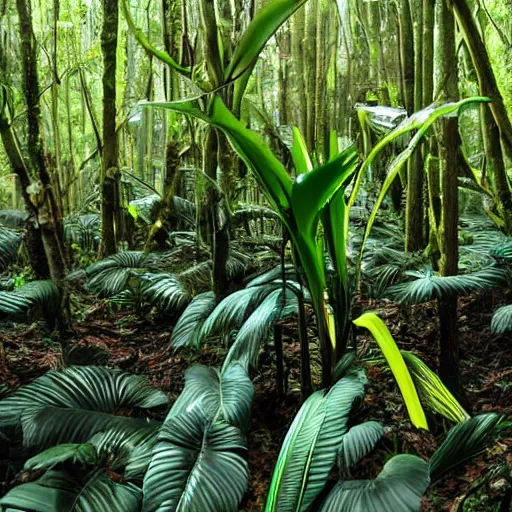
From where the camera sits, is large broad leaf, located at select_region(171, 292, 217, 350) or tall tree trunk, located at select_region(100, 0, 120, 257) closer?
large broad leaf, located at select_region(171, 292, 217, 350)

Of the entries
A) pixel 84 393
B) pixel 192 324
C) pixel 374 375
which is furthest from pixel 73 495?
pixel 374 375

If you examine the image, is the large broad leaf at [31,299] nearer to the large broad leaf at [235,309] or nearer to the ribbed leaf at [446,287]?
the large broad leaf at [235,309]

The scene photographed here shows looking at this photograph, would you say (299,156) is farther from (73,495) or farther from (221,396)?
Result: (73,495)

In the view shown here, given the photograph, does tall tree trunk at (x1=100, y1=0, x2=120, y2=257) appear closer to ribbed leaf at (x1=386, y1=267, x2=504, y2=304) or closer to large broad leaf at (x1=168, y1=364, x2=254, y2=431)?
large broad leaf at (x1=168, y1=364, x2=254, y2=431)

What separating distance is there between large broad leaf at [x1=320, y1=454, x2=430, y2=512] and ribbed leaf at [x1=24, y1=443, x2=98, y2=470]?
1.77 feet

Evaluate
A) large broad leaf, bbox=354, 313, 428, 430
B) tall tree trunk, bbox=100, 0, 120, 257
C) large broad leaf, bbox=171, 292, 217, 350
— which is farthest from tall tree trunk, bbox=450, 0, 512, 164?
tall tree trunk, bbox=100, 0, 120, 257

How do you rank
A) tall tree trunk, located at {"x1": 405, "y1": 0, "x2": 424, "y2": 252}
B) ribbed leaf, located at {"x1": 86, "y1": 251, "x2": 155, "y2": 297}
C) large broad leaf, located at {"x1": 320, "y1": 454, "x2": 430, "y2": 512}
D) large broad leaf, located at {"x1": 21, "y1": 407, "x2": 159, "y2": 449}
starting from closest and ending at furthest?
large broad leaf, located at {"x1": 320, "y1": 454, "x2": 430, "y2": 512} < large broad leaf, located at {"x1": 21, "y1": 407, "x2": 159, "y2": 449} < ribbed leaf, located at {"x1": 86, "y1": 251, "x2": 155, "y2": 297} < tall tree trunk, located at {"x1": 405, "y1": 0, "x2": 424, "y2": 252}

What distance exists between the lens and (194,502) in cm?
114

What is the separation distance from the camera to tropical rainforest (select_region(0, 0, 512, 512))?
1.26 metres

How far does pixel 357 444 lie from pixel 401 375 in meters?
0.23

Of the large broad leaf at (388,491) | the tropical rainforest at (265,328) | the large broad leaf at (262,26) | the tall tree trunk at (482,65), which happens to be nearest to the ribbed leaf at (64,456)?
the tropical rainforest at (265,328)

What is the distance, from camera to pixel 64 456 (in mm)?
1269

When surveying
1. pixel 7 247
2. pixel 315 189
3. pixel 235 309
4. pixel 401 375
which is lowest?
pixel 401 375

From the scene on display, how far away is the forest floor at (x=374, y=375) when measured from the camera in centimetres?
147
